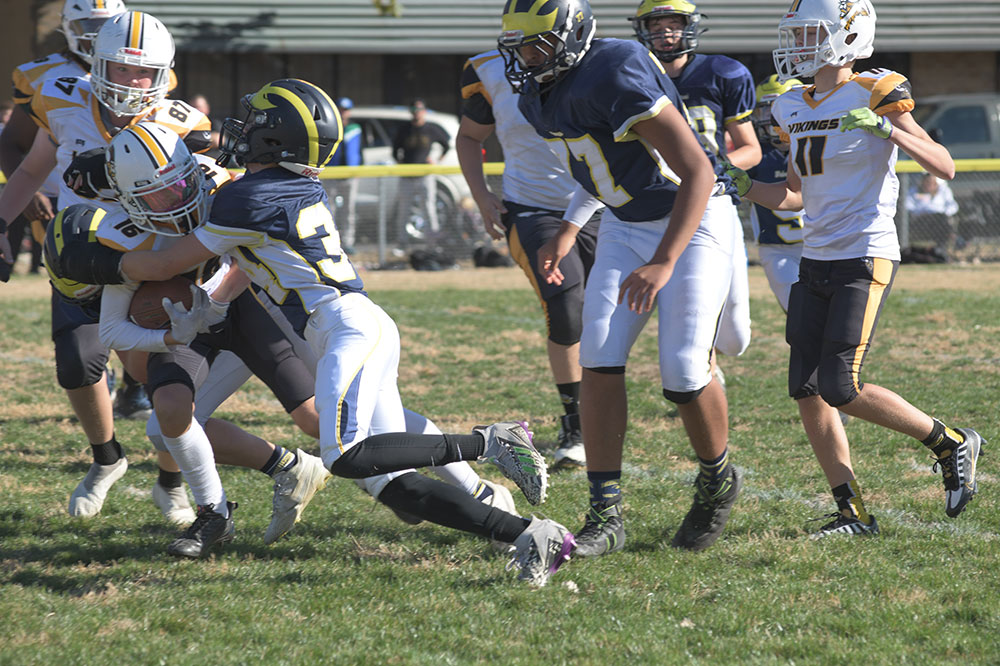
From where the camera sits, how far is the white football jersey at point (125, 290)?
374 cm

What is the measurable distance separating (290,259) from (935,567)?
228 centimetres

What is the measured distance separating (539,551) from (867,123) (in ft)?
5.96

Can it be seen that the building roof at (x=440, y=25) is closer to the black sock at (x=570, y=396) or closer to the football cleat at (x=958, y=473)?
the black sock at (x=570, y=396)

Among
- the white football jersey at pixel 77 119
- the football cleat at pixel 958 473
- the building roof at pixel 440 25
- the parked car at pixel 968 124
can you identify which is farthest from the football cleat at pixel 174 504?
the building roof at pixel 440 25

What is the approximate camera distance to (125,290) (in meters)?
3.83

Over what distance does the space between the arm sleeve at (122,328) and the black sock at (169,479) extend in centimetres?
70

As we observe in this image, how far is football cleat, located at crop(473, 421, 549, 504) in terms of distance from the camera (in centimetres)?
369

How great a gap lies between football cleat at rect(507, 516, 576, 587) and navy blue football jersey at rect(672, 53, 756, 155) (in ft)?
7.78

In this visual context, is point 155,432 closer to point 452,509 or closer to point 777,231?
point 452,509

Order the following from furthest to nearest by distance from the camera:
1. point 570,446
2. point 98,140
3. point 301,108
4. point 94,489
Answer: point 570,446
point 98,140
point 94,489
point 301,108

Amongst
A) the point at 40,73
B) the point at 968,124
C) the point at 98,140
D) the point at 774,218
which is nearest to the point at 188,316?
the point at 98,140

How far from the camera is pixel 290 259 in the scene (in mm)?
3605

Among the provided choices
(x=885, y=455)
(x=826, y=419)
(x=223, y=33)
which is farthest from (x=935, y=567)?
(x=223, y=33)

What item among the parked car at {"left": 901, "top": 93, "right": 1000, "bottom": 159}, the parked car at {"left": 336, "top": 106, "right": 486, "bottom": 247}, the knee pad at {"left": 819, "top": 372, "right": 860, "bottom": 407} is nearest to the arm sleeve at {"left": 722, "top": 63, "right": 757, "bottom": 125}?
the knee pad at {"left": 819, "top": 372, "right": 860, "bottom": 407}
